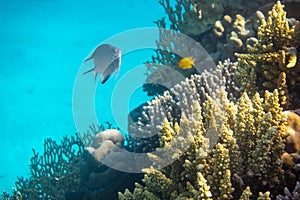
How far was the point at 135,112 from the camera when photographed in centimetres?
530

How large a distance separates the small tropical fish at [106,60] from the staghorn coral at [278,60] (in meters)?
1.71

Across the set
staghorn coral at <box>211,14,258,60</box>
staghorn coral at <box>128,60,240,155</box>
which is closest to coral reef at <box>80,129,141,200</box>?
staghorn coral at <box>128,60,240,155</box>

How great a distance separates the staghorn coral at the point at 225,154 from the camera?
2.27 meters

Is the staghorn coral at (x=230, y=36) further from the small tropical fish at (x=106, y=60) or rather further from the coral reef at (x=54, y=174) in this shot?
the coral reef at (x=54, y=174)

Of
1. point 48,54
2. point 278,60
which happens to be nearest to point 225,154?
point 278,60

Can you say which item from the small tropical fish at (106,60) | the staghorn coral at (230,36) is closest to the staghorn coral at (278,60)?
the staghorn coral at (230,36)

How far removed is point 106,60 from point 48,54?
113ft

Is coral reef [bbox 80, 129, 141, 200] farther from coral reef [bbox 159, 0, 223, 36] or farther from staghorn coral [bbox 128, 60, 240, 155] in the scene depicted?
coral reef [bbox 159, 0, 223, 36]

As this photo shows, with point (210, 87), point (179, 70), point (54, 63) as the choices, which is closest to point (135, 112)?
point (179, 70)

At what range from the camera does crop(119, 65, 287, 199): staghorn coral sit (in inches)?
89.4

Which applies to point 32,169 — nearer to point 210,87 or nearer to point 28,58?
point 210,87

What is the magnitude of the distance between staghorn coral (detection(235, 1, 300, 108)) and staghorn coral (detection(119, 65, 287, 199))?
0.56 meters

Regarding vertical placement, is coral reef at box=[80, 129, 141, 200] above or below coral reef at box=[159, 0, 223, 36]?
below

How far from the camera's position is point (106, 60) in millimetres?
4098
